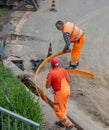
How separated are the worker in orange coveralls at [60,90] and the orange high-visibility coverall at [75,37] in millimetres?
2825

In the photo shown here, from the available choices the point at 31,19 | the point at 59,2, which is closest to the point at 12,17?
the point at 31,19

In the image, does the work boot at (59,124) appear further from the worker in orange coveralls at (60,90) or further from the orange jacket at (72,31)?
the orange jacket at (72,31)

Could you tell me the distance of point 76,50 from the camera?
13.7 m

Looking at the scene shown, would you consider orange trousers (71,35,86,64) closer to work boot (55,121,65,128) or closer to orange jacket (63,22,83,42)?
orange jacket (63,22,83,42)

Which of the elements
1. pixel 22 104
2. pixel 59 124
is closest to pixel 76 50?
pixel 59 124

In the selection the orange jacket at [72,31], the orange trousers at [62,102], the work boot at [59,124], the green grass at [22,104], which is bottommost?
the work boot at [59,124]

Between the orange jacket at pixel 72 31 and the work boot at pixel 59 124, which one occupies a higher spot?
the orange jacket at pixel 72 31

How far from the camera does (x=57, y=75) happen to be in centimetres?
1041

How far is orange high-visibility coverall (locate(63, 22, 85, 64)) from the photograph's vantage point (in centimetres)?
1322

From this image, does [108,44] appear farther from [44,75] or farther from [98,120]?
[98,120]

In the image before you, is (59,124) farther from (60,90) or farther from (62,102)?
(60,90)

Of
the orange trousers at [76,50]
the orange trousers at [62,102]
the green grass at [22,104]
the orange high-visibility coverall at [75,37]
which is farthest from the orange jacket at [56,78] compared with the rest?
the orange trousers at [76,50]

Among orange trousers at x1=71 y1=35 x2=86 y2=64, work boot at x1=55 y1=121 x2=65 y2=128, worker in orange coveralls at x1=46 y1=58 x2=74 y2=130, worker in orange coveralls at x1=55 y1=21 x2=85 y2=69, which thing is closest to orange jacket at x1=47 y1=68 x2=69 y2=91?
worker in orange coveralls at x1=46 y1=58 x2=74 y2=130

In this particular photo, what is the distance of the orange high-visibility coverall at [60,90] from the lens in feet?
34.3
